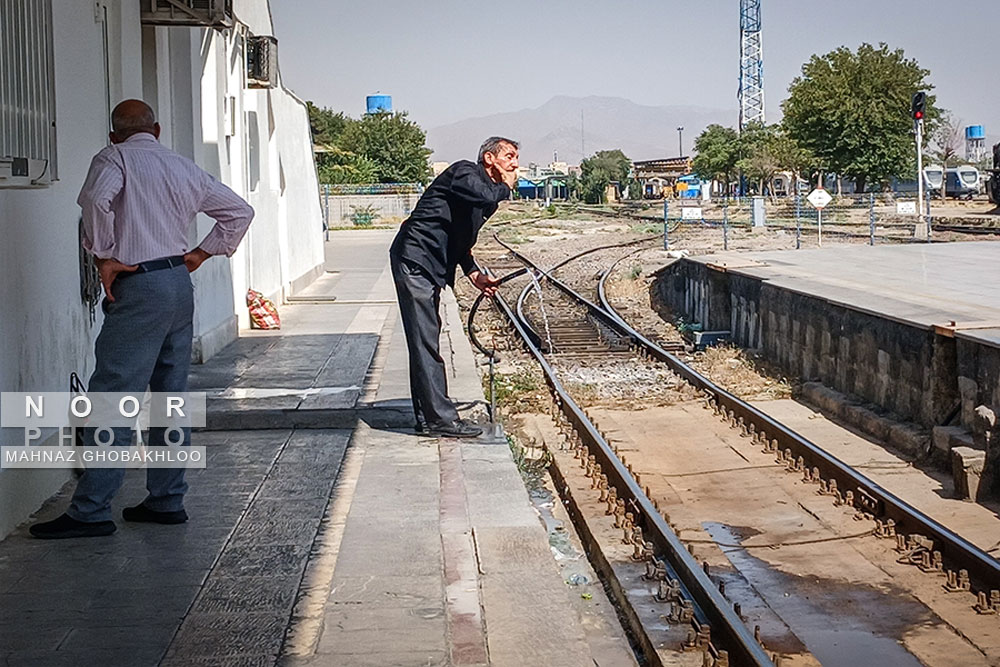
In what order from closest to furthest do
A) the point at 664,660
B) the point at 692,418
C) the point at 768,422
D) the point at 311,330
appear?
the point at 664,660
the point at 768,422
the point at 692,418
the point at 311,330

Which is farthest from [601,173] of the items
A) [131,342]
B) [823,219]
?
[131,342]

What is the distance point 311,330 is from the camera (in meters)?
14.0

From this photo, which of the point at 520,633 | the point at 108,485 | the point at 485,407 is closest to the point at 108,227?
the point at 108,485

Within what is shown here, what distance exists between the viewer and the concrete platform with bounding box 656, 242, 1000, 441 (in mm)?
10398

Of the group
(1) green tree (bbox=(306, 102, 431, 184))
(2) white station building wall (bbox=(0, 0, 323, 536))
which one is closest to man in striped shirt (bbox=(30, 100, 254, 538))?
(2) white station building wall (bbox=(0, 0, 323, 536))

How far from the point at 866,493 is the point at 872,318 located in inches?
165

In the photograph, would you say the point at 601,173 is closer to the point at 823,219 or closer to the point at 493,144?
the point at 823,219

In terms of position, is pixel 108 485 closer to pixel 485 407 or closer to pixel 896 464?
pixel 485 407

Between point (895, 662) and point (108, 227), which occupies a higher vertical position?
point (108, 227)

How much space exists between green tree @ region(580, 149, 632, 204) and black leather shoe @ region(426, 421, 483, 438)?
84.2 metres

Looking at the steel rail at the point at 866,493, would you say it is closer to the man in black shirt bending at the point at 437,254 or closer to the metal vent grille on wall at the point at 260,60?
the man in black shirt bending at the point at 437,254

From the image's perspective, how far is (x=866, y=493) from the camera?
328 inches

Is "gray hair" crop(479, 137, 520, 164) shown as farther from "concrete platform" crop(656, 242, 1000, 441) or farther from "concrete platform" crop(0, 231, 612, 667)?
"concrete platform" crop(656, 242, 1000, 441)

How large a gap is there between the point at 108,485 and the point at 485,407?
434 centimetres
